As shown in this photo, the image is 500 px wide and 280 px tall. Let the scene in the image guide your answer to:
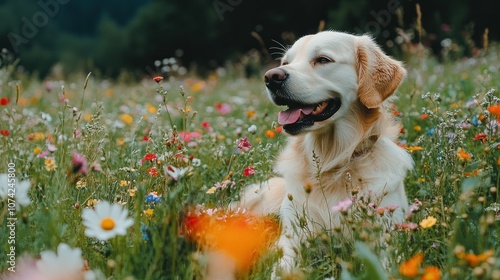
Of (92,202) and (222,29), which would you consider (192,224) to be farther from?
(222,29)

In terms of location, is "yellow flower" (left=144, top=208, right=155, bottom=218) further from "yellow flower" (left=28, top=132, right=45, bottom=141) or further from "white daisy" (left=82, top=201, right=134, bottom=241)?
"yellow flower" (left=28, top=132, right=45, bottom=141)

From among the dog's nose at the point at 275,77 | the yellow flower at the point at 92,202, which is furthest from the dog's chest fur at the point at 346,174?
the yellow flower at the point at 92,202

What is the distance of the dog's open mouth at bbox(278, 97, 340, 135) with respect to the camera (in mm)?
3219

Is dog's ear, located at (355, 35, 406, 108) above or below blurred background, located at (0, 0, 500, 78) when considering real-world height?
below

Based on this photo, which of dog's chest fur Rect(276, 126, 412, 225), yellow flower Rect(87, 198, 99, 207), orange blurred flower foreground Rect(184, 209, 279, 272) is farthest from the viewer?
dog's chest fur Rect(276, 126, 412, 225)

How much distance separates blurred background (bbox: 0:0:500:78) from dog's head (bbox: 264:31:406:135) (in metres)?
9.08

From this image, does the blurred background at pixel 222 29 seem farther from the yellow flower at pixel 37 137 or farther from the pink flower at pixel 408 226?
the pink flower at pixel 408 226

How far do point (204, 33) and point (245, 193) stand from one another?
2501cm

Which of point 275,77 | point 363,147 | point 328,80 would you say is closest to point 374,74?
point 328,80

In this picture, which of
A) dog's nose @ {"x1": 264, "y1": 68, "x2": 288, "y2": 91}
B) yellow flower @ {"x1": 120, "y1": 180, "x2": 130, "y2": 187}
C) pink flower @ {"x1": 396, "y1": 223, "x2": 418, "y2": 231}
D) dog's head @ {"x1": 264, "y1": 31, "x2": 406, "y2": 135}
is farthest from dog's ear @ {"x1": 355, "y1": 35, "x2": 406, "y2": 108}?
yellow flower @ {"x1": 120, "y1": 180, "x2": 130, "y2": 187}

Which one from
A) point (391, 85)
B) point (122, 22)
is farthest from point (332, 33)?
point (122, 22)

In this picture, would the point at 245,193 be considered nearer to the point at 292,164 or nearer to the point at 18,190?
the point at 292,164

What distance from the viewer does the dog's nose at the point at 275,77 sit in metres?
3.21

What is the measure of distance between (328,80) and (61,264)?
6.90 ft
